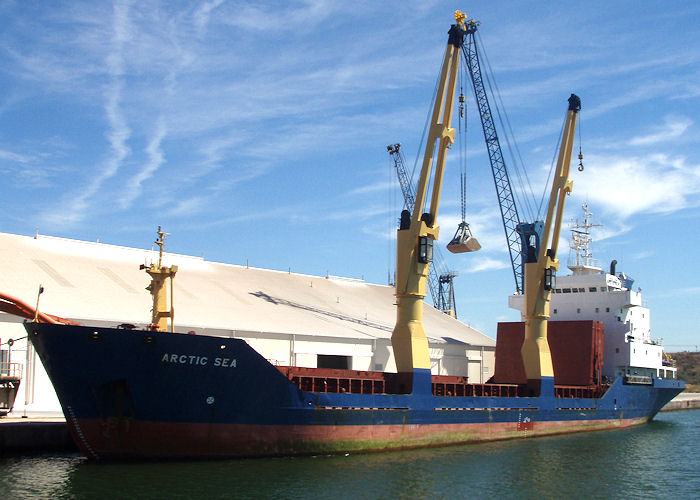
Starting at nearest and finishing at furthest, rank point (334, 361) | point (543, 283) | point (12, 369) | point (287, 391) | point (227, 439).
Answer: point (227, 439)
point (287, 391)
point (12, 369)
point (543, 283)
point (334, 361)

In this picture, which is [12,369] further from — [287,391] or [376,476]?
[376,476]

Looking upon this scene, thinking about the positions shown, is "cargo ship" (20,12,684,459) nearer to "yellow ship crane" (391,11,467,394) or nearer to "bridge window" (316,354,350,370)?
"yellow ship crane" (391,11,467,394)

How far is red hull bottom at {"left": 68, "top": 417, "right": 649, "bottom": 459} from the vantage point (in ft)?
75.7

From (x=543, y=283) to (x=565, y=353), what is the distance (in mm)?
5407

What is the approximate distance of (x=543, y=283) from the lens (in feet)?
122

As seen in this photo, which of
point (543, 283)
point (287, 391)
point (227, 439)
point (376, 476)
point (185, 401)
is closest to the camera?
point (376, 476)

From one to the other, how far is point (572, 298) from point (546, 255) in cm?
845

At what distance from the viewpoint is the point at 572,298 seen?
147 ft

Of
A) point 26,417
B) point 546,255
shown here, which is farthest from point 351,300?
point 26,417

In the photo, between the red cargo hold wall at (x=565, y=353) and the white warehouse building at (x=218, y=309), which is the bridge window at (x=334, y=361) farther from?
the red cargo hold wall at (x=565, y=353)

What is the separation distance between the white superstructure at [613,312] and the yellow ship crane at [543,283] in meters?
7.20

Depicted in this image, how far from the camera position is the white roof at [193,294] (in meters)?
34.4

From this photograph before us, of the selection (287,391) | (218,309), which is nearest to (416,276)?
(287,391)

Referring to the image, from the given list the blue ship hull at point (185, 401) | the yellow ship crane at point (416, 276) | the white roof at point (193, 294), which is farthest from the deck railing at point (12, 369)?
the yellow ship crane at point (416, 276)
